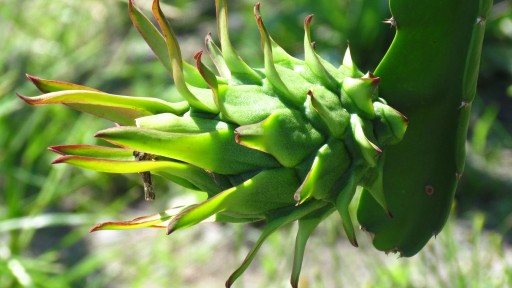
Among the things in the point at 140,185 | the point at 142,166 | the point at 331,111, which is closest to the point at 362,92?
the point at 331,111

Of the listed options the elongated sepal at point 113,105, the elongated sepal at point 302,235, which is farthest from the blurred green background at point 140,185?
the elongated sepal at point 113,105

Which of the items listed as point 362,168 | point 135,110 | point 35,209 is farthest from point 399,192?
point 35,209

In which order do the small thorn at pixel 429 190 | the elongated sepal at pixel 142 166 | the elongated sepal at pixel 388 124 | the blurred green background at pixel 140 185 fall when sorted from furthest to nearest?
the blurred green background at pixel 140 185 → the small thorn at pixel 429 190 → the elongated sepal at pixel 388 124 → the elongated sepal at pixel 142 166

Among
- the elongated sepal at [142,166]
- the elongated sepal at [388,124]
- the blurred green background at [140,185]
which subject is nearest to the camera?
the elongated sepal at [142,166]

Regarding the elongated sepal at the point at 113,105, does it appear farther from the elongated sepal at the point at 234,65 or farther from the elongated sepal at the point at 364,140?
the elongated sepal at the point at 364,140

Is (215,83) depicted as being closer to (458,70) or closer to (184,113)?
(184,113)
